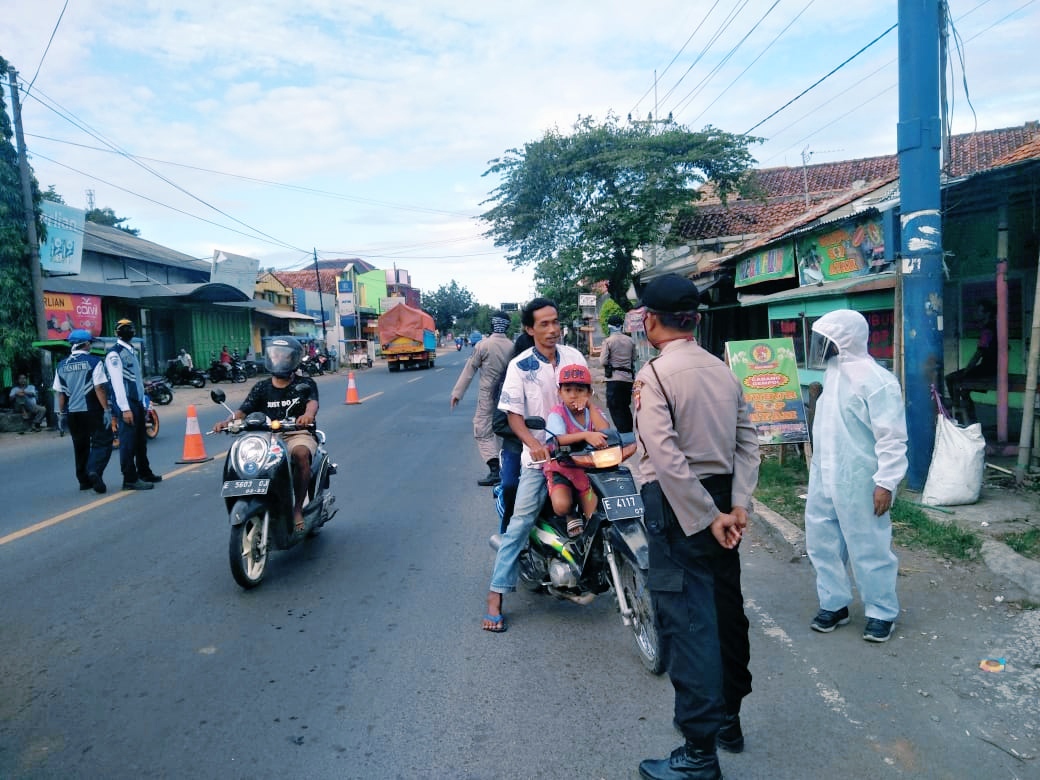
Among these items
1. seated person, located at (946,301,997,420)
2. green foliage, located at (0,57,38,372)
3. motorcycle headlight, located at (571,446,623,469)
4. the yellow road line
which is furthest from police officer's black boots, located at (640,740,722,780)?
green foliage, located at (0,57,38,372)

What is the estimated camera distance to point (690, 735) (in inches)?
102

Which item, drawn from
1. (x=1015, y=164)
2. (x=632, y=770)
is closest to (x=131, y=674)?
(x=632, y=770)

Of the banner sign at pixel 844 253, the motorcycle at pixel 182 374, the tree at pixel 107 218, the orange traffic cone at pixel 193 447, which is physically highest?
the tree at pixel 107 218

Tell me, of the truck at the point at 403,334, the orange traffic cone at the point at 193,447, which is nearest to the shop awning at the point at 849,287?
the orange traffic cone at the point at 193,447

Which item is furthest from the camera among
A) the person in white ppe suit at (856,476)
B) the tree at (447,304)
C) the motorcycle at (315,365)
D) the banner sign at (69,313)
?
the tree at (447,304)

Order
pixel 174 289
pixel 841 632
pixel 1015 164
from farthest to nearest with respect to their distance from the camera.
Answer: pixel 174 289, pixel 1015 164, pixel 841 632

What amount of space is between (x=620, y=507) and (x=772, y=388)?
4542 millimetres

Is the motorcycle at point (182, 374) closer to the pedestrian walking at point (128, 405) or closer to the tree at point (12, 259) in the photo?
the tree at point (12, 259)

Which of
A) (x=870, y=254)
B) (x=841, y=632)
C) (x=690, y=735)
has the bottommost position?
(x=841, y=632)

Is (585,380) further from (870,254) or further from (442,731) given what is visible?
(870,254)

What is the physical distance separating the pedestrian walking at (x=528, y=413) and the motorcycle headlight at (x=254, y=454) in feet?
5.54

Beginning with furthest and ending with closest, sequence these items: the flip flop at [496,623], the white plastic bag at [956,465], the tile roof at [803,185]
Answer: the tile roof at [803,185] < the white plastic bag at [956,465] < the flip flop at [496,623]

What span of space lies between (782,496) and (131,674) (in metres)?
5.48

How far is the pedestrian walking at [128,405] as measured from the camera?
305 inches
